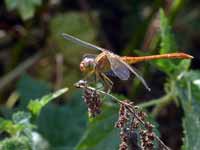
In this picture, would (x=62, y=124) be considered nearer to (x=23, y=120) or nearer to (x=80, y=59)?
(x=23, y=120)

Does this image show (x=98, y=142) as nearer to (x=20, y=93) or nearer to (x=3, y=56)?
(x=20, y=93)

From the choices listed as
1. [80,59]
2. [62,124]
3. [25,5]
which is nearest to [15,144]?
[62,124]

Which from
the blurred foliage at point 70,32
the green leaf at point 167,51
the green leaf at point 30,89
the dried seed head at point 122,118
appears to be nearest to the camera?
the dried seed head at point 122,118

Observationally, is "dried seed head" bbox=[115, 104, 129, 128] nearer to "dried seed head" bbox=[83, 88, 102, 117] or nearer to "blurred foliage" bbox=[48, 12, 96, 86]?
"dried seed head" bbox=[83, 88, 102, 117]

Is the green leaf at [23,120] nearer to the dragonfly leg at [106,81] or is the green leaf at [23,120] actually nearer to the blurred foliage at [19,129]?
the blurred foliage at [19,129]

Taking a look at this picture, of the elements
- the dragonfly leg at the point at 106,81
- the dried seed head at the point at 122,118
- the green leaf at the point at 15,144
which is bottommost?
the dried seed head at the point at 122,118

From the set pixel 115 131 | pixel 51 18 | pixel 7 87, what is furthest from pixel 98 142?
pixel 51 18

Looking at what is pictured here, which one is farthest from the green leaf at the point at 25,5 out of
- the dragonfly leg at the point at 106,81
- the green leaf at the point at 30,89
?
the dragonfly leg at the point at 106,81
